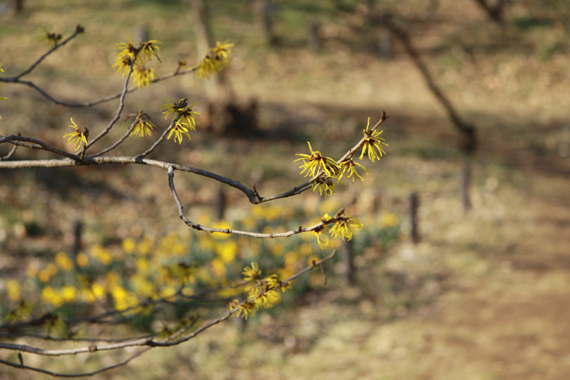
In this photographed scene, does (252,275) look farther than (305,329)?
No

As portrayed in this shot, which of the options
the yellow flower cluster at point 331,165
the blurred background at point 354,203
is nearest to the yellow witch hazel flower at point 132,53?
the yellow flower cluster at point 331,165

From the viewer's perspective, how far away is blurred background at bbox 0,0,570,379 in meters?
5.05

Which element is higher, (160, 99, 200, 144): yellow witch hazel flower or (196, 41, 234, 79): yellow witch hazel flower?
(196, 41, 234, 79): yellow witch hazel flower

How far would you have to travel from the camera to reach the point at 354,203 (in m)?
8.57

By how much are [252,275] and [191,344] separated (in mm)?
3459

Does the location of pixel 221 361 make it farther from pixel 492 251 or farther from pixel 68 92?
pixel 68 92

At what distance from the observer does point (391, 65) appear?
60.8 feet

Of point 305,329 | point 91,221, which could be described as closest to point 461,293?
point 305,329

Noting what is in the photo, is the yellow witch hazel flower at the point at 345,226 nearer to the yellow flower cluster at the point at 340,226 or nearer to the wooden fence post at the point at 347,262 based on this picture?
the yellow flower cluster at the point at 340,226

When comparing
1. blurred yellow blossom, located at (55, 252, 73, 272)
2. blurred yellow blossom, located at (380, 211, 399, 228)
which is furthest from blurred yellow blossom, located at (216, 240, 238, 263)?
blurred yellow blossom, located at (380, 211, 399, 228)

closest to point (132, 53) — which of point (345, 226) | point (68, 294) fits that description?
point (345, 226)

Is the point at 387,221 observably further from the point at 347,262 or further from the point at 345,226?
the point at 345,226

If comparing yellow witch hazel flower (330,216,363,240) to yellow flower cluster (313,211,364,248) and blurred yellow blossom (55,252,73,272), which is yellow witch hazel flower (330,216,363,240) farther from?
blurred yellow blossom (55,252,73,272)

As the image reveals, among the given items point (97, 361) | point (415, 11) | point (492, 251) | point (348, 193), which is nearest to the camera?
point (97, 361)
